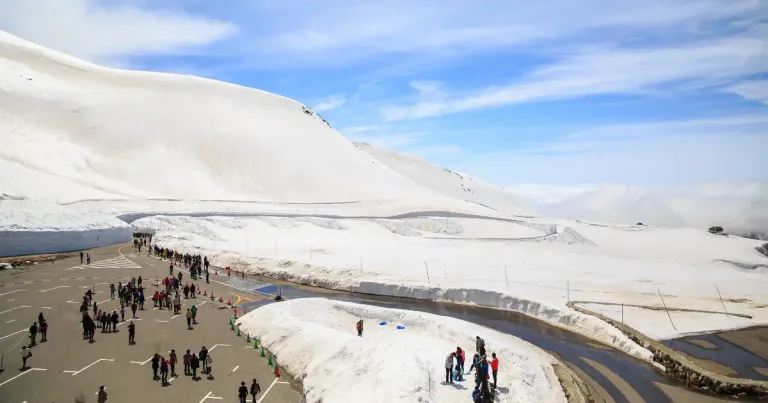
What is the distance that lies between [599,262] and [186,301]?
3094 centimetres

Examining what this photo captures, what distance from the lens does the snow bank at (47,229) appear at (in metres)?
39.2

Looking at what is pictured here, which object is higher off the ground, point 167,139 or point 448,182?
point 167,139

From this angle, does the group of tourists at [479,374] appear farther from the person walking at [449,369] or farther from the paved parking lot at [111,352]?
the paved parking lot at [111,352]

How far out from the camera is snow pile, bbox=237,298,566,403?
16062mm

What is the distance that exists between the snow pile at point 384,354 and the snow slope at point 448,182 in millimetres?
139900

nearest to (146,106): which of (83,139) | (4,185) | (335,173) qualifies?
(83,139)

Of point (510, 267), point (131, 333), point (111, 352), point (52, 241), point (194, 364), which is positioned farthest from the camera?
point (52, 241)

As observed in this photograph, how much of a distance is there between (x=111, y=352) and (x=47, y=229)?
27174mm

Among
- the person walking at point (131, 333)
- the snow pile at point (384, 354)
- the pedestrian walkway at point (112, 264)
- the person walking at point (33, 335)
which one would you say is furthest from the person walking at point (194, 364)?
the pedestrian walkway at point (112, 264)

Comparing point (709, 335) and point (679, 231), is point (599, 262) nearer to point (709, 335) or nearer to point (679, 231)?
point (709, 335)

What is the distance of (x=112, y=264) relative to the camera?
126 feet

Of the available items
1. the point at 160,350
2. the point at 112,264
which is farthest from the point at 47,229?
the point at 160,350

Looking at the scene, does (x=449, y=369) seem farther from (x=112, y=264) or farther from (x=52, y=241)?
(x=52, y=241)

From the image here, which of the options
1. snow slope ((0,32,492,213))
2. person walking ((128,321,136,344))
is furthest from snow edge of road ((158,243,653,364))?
snow slope ((0,32,492,213))
